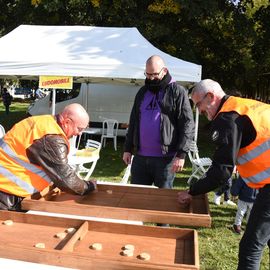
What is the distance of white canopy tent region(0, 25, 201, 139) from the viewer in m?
7.33

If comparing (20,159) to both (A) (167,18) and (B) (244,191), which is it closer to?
(B) (244,191)

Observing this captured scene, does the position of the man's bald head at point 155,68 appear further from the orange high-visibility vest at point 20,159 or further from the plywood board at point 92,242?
the plywood board at point 92,242

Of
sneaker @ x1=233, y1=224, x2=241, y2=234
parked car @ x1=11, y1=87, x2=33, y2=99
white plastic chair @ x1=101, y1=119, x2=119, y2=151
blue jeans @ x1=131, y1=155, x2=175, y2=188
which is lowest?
parked car @ x1=11, y1=87, x2=33, y2=99

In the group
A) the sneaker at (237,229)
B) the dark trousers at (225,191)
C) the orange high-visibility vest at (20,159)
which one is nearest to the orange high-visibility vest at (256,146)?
the orange high-visibility vest at (20,159)

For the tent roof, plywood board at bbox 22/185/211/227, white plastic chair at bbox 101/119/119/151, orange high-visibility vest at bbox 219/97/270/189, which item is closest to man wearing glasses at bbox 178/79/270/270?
orange high-visibility vest at bbox 219/97/270/189

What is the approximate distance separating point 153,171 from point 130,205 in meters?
1.10

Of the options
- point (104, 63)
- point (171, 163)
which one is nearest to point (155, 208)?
point (171, 163)

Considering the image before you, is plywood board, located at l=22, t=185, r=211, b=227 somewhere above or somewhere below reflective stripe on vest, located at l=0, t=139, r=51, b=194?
below

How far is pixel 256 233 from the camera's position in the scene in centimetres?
255

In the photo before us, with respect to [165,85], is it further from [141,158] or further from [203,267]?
[203,267]

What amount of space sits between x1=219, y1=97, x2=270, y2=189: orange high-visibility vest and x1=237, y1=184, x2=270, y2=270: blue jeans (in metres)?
0.10

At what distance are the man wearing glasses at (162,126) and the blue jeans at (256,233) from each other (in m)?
1.03

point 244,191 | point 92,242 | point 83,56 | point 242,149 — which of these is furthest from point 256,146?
point 83,56

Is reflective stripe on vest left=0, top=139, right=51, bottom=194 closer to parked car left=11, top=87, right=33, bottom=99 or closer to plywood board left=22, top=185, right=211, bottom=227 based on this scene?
plywood board left=22, top=185, right=211, bottom=227
